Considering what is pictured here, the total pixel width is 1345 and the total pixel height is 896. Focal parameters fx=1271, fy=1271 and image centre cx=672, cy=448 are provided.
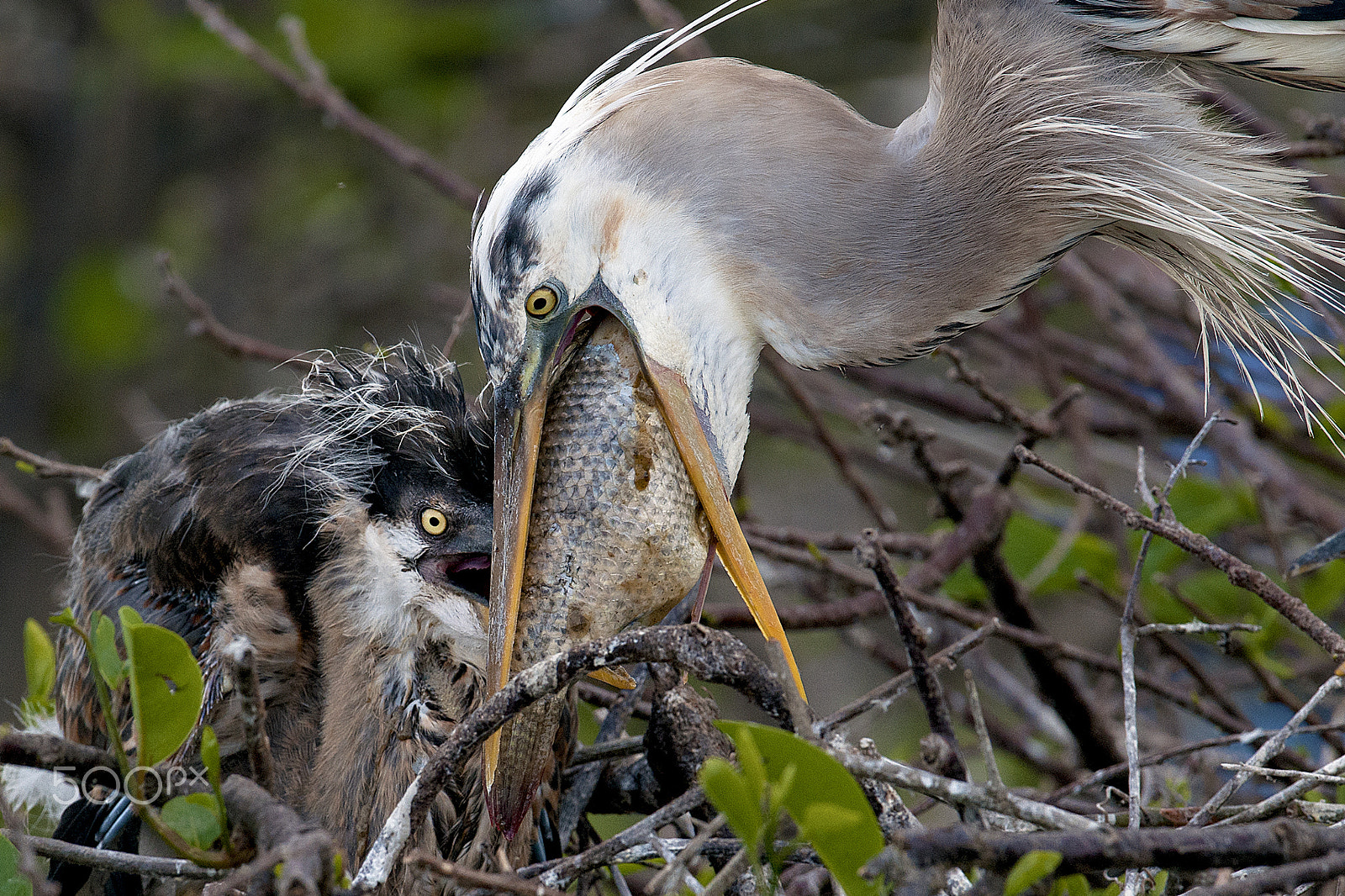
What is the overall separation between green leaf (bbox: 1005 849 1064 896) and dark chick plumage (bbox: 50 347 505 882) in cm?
94

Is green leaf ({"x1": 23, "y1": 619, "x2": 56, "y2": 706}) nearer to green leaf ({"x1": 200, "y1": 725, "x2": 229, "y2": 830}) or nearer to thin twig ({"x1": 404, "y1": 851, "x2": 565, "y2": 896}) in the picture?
green leaf ({"x1": 200, "y1": 725, "x2": 229, "y2": 830})

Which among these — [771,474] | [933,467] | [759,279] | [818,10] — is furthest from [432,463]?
[818,10]

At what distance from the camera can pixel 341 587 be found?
1.73 m

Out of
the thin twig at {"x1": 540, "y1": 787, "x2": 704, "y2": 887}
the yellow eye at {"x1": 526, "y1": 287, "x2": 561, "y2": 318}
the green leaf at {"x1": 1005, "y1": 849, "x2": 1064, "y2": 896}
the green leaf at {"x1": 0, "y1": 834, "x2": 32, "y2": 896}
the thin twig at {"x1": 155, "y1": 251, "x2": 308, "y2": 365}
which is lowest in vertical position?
the thin twig at {"x1": 540, "y1": 787, "x2": 704, "y2": 887}

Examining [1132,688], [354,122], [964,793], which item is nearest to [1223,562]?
[1132,688]

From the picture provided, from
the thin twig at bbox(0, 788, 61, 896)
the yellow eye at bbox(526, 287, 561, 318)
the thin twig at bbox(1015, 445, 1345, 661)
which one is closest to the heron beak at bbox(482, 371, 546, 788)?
the yellow eye at bbox(526, 287, 561, 318)

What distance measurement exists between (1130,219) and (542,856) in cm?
117

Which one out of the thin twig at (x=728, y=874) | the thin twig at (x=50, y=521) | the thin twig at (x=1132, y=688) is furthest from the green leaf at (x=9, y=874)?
the thin twig at (x=50, y=521)

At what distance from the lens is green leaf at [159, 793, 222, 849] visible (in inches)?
44.2

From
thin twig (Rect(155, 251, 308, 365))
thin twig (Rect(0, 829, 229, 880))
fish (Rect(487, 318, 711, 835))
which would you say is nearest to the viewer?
thin twig (Rect(0, 829, 229, 880))

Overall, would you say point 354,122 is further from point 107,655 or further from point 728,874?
point 728,874

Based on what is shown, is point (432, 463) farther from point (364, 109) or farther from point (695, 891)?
point (364, 109)

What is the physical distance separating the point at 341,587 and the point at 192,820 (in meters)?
0.62

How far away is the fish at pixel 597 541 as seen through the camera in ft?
5.25
